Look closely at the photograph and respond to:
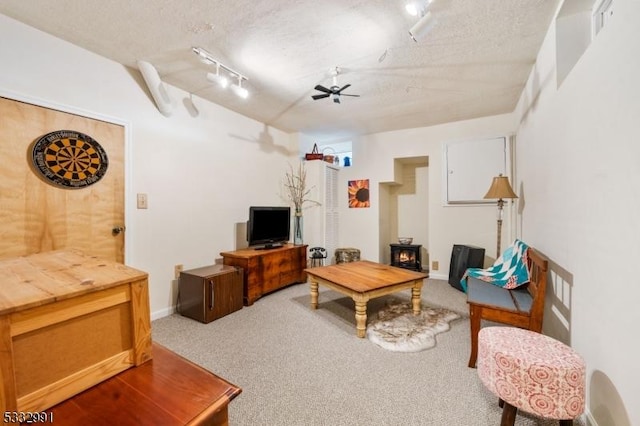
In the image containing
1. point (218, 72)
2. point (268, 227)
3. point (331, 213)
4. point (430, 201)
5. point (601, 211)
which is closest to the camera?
point (601, 211)

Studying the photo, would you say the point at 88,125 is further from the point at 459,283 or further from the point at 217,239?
the point at 459,283

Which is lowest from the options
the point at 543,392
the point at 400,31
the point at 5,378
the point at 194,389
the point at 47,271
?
the point at 543,392

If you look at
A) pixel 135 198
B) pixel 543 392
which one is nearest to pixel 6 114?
pixel 135 198

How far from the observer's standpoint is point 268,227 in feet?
11.8

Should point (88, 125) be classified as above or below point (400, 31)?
below

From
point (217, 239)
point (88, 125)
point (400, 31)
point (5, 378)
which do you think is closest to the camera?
point (5, 378)

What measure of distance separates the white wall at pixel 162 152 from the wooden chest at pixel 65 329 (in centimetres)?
187

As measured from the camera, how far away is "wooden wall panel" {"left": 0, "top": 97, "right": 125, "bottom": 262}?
1891 mm

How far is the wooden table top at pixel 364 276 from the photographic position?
242cm

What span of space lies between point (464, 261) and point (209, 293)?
328 cm

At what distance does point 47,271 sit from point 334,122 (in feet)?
12.5

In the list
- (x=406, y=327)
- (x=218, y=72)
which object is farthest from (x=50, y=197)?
(x=406, y=327)

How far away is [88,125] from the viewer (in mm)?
2270

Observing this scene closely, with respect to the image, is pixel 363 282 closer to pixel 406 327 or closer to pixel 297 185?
pixel 406 327
